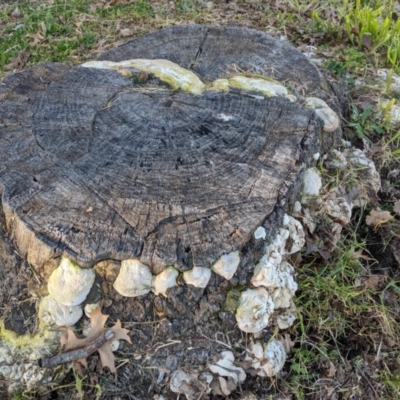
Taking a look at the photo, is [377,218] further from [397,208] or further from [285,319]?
[285,319]

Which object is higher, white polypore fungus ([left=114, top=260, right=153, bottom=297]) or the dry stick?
white polypore fungus ([left=114, top=260, right=153, bottom=297])

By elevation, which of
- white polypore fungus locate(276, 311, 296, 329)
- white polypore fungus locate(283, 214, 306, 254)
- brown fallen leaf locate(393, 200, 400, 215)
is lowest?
white polypore fungus locate(276, 311, 296, 329)

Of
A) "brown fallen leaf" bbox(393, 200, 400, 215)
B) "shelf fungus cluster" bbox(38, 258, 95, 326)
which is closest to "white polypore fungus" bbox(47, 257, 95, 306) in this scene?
"shelf fungus cluster" bbox(38, 258, 95, 326)

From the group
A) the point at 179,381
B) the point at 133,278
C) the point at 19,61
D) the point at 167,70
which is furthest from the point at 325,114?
the point at 19,61

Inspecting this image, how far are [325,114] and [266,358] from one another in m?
1.46

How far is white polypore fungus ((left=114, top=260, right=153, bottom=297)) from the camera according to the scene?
6.92 ft

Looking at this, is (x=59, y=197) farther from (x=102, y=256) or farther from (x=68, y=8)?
(x=68, y=8)

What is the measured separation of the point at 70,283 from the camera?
6.96 feet

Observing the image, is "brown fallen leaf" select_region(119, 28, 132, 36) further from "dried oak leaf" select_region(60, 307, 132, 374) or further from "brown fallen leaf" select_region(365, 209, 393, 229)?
"dried oak leaf" select_region(60, 307, 132, 374)

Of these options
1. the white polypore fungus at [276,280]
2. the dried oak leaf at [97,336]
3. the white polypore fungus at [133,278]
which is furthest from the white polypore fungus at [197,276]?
the dried oak leaf at [97,336]

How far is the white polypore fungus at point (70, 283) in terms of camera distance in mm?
2113

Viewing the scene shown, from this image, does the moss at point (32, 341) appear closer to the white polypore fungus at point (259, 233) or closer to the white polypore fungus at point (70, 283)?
the white polypore fungus at point (70, 283)

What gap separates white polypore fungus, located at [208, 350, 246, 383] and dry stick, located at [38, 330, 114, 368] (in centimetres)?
50

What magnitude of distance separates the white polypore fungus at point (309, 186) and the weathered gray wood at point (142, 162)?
0.42 ft
